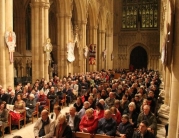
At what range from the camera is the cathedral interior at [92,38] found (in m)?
6.65

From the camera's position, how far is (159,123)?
7430mm

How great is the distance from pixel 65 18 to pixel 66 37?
4.73 feet

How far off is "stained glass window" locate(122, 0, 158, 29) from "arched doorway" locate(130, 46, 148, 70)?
129 inches

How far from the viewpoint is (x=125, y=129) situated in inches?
197

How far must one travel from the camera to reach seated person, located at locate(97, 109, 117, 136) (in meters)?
5.20

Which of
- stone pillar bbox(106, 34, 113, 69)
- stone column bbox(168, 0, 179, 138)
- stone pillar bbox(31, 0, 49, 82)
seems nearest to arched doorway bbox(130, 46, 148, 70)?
stone pillar bbox(106, 34, 113, 69)

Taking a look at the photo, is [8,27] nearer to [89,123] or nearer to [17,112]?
[17,112]

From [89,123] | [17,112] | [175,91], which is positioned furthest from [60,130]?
[17,112]

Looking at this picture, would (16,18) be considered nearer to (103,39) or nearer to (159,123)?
(103,39)

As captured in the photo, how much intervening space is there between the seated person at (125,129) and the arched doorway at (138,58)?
2734 cm

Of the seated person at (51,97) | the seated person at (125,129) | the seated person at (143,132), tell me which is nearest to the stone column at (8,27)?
the seated person at (51,97)

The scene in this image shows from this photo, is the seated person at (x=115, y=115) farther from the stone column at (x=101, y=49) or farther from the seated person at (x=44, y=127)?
the stone column at (x=101, y=49)

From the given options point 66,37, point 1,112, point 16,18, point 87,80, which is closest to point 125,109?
point 1,112

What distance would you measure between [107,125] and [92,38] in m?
19.8
